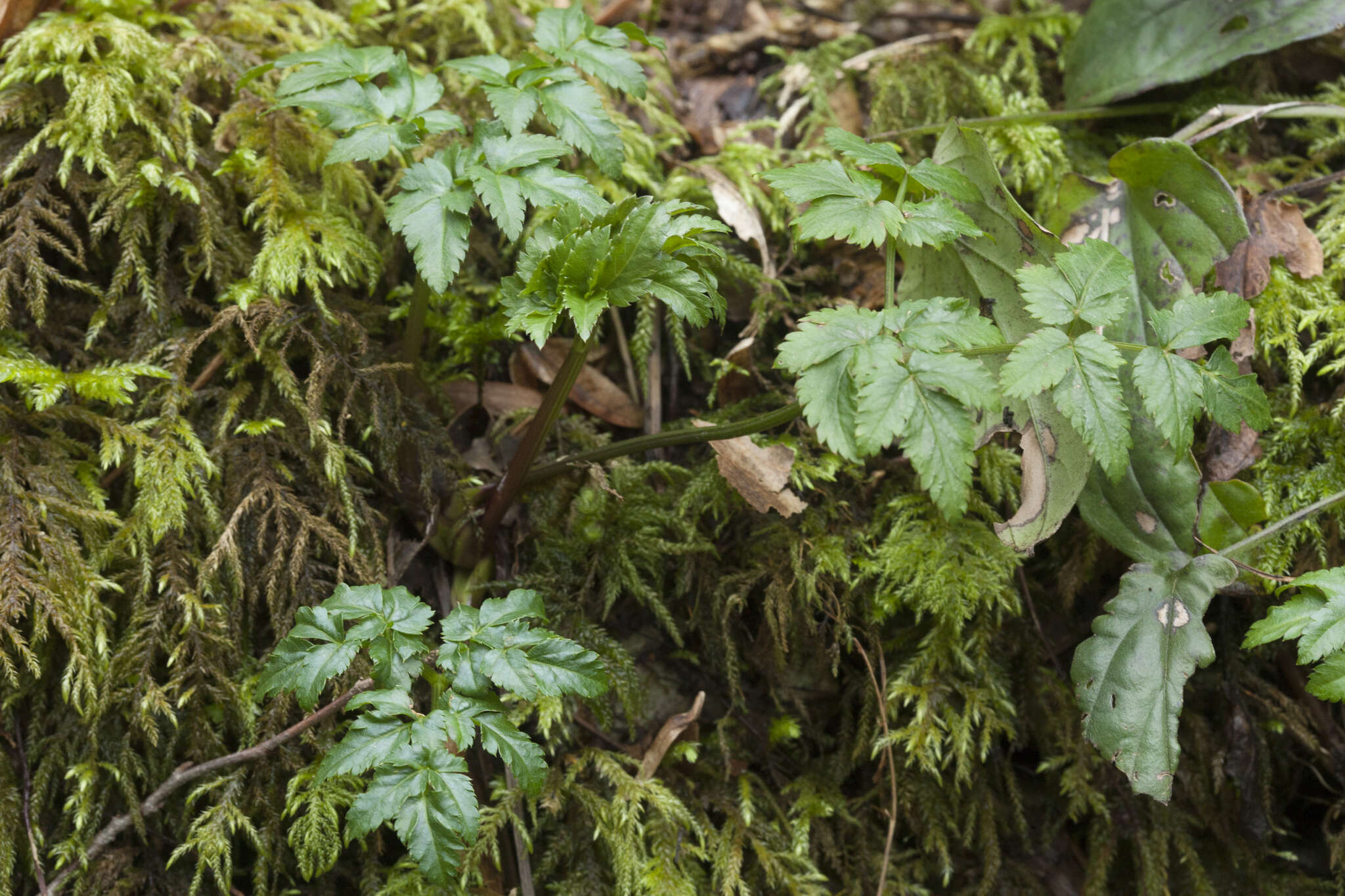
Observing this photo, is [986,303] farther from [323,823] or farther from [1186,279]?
[323,823]

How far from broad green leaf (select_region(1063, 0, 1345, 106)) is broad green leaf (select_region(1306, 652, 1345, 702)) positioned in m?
1.66

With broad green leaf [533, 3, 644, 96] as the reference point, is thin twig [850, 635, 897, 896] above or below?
below

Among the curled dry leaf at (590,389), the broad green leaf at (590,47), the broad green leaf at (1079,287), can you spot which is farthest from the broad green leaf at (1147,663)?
the broad green leaf at (590,47)

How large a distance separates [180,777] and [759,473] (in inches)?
57.3

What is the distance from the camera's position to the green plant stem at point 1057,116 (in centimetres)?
256

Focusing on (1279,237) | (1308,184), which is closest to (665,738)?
(1279,237)

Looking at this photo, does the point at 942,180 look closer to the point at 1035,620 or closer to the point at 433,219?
the point at 433,219

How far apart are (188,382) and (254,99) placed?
78 cm

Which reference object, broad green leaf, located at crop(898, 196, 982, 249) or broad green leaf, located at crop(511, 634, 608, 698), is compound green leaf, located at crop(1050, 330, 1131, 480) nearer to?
broad green leaf, located at crop(898, 196, 982, 249)

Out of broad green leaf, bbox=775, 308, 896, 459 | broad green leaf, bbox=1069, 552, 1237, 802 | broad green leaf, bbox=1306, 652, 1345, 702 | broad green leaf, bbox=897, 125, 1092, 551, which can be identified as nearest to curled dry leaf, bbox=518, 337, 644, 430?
broad green leaf, bbox=897, 125, 1092, 551

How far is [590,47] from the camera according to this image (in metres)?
1.96

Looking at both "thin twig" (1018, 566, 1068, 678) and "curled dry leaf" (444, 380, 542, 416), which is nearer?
"thin twig" (1018, 566, 1068, 678)

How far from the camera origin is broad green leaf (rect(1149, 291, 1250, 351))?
1646 millimetres

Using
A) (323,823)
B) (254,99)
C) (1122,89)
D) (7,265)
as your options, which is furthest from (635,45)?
(323,823)
